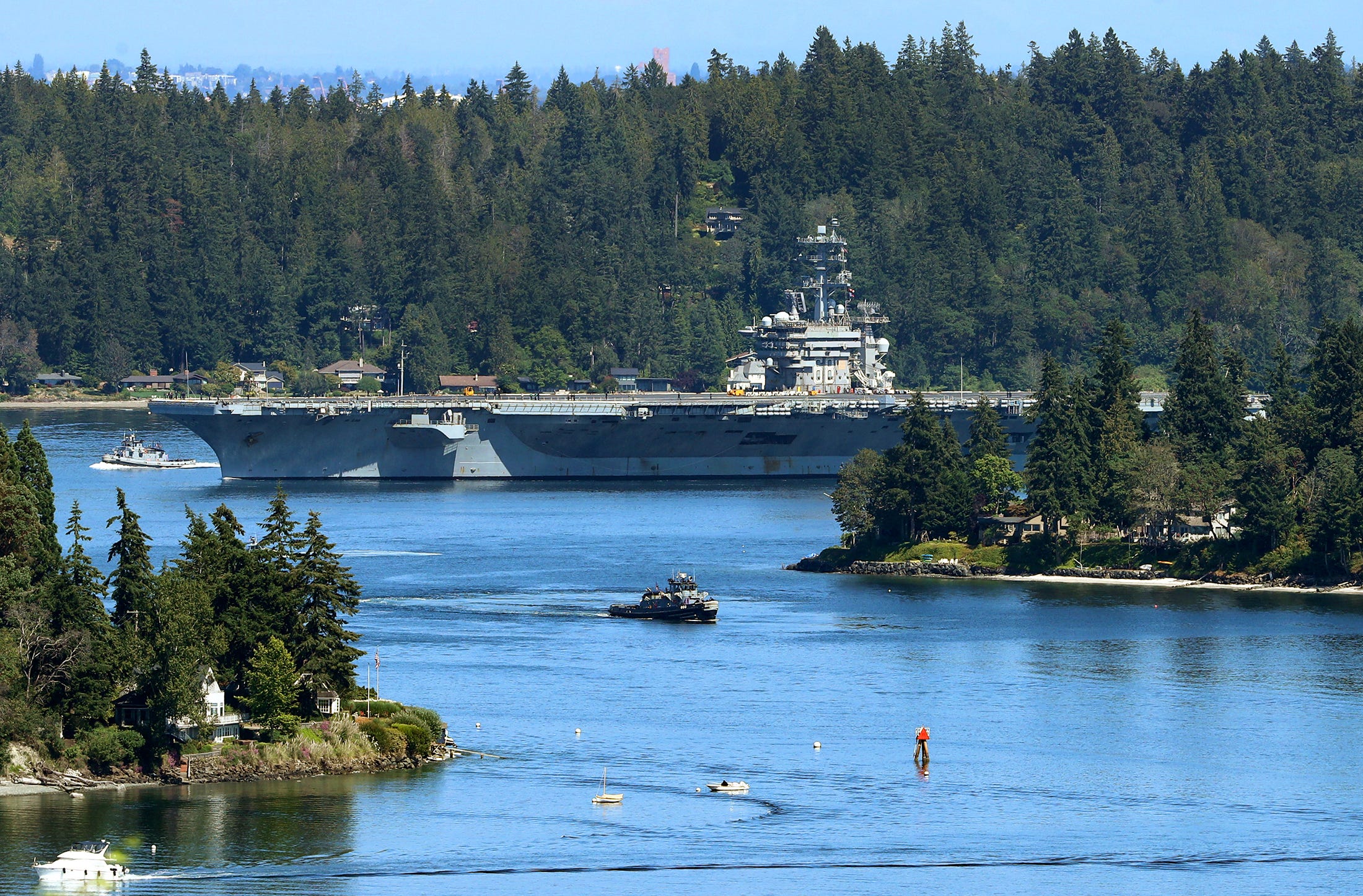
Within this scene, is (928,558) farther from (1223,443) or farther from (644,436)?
(644,436)

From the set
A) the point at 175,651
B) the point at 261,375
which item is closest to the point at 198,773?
the point at 175,651

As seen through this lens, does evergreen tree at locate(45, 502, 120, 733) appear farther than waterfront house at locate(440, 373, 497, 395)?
No

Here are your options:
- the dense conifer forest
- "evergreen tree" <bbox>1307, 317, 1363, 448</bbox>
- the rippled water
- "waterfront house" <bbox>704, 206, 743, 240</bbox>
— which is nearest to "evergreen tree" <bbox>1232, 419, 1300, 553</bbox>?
"evergreen tree" <bbox>1307, 317, 1363, 448</bbox>

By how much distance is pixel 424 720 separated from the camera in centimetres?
4353

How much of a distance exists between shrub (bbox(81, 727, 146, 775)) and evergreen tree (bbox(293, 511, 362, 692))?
11.6 feet

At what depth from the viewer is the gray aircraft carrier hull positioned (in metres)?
94.9

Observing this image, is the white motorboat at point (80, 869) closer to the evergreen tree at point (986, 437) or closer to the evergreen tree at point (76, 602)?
the evergreen tree at point (76, 602)

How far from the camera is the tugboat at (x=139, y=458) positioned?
346ft

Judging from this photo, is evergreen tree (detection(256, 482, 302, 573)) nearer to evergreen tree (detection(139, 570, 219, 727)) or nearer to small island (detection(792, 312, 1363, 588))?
evergreen tree (detection(139, 570, 219, 727))

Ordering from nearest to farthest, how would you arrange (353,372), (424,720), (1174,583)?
1. (424,720)
2. (1174,583)
3. (353,372)

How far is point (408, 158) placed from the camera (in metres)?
184

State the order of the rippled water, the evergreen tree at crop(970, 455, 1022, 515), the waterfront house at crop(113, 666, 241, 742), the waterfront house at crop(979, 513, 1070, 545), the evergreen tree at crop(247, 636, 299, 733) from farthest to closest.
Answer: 1. the evergreen tree at crop(970, 455, 1022, 515)
2. the waterfront house at crop(979, 513, 1070, 545)
3. the evergreen tree at crop(247, 636, 299, 733)
4. the waterfront house at crop(113, 666, 241, 742)
5. the rippled water

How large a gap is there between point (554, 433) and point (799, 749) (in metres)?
54.0

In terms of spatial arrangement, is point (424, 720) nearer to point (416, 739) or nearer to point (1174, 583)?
point (416, 739)
